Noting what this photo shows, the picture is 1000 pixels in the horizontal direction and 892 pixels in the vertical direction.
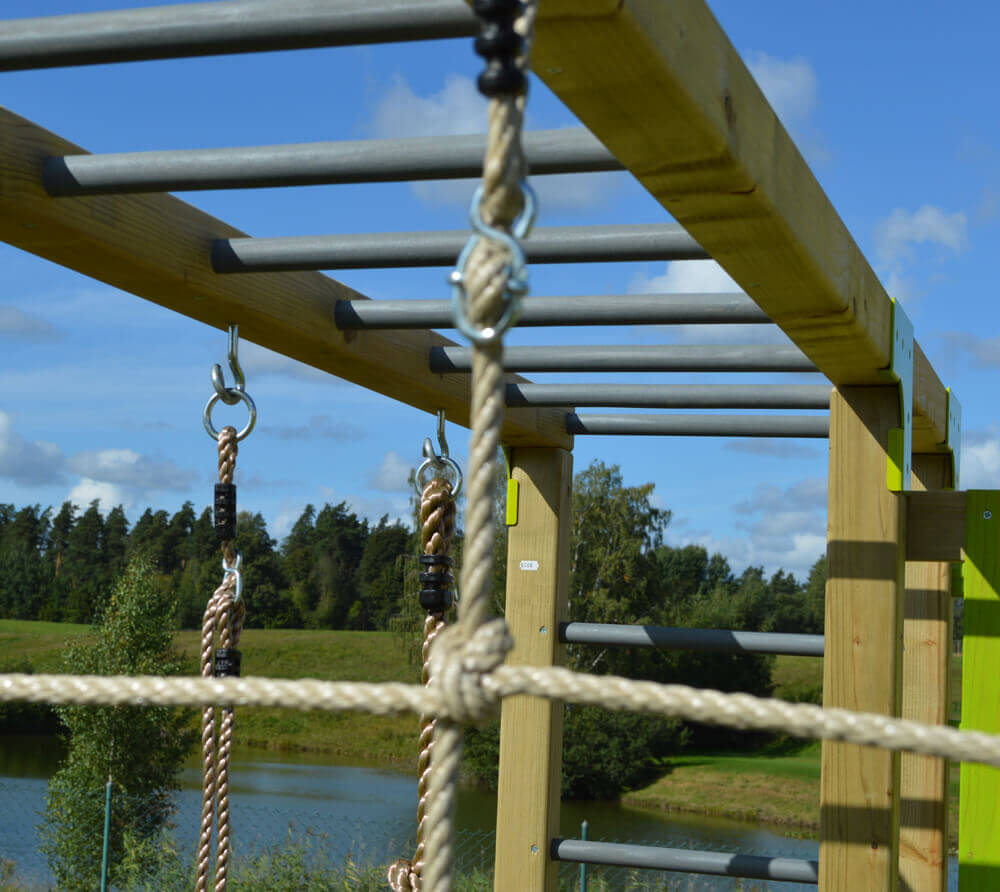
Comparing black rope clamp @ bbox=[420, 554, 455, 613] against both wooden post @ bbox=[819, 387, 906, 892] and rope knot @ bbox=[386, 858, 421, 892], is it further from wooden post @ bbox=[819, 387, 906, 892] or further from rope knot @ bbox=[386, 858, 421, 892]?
wooden post @ bbox=[819, 387, 906, 892]

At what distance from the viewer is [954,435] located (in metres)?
3.38

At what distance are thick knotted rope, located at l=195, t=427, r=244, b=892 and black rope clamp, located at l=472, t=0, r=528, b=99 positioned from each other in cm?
129

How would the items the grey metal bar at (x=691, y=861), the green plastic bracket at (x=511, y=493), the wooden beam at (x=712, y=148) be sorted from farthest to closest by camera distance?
the green plastic bracket at (x=511, y=493) < the grey metal bar at (x=691, y=861) < the wooden beam at (x=712, y=148)

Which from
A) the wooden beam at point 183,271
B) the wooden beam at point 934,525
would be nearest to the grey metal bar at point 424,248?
the wooden beam at point 183,271

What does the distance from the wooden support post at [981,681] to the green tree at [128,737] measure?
54.8 ft

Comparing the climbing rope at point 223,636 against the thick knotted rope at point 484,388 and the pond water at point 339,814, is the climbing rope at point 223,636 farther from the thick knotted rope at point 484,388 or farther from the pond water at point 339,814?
the pond water at point 339,814

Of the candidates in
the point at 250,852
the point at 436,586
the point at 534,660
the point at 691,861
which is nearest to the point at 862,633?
the point at 436,586

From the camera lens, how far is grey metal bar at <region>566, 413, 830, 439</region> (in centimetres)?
335

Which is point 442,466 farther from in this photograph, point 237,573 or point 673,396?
point 673,396

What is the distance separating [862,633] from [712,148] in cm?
133

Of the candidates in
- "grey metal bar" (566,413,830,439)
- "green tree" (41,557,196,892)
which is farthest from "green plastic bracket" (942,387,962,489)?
"green tree" (41,557,196,892)

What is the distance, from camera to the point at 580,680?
76cm

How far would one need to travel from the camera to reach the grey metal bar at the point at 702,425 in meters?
3.35

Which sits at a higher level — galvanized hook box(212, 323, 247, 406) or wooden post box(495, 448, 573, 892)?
galvanized hook box(212, 323, 247, 406)
